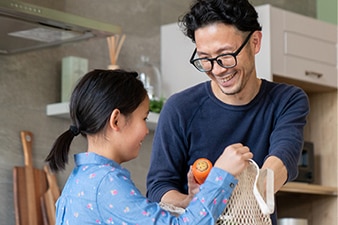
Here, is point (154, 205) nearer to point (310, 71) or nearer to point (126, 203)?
point (126, 203)

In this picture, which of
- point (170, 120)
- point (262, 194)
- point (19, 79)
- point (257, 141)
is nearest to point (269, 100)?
point (257, 141)

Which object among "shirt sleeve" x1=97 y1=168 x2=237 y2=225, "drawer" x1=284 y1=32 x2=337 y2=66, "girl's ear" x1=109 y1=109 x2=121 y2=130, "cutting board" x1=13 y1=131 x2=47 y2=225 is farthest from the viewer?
"drawer" x1=284 y1=32 x2=337 y2=66

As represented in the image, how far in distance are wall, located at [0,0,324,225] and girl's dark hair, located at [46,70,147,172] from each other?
5.01 ft

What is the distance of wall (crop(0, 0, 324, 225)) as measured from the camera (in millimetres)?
3148

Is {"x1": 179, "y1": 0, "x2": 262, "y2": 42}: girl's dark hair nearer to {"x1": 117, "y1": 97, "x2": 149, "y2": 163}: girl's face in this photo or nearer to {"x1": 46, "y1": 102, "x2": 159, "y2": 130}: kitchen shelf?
{"x1": 117, "y1": 97, "x2": 149, "y2": 163}: girl's face

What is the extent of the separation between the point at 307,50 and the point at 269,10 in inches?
13.2

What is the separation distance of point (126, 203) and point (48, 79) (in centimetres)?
186

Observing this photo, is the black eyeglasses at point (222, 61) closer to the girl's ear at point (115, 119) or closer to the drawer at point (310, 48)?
the girl's ear at point (115, 119)

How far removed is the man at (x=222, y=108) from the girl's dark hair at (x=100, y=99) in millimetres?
293

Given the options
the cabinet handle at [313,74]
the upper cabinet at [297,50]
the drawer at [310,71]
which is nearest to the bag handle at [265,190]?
the upper cabinet at [297,50]

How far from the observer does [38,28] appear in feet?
9.27

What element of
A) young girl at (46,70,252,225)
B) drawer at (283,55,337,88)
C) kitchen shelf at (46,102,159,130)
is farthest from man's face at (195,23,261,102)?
drawer at (283,55,337,88)

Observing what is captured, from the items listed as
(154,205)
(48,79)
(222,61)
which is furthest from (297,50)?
(154,205)

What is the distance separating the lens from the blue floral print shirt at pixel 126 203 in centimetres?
152
